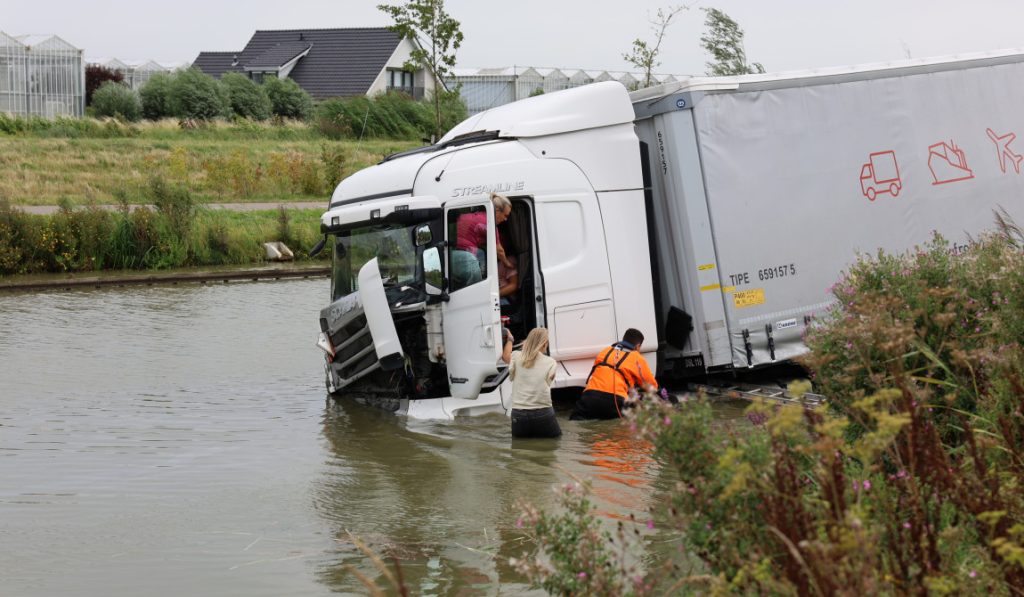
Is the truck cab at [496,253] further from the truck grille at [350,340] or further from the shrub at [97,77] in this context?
the shrub at [97,77]

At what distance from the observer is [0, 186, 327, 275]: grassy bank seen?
24.3 metres

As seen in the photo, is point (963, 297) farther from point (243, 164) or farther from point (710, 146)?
point (243, 164)

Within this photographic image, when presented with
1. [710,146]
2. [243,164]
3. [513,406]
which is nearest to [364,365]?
[513,406]

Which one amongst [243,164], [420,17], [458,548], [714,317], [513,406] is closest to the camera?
[458,548]

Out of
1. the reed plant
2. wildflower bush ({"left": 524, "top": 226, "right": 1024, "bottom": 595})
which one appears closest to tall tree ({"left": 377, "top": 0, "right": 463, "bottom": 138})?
the reed plant

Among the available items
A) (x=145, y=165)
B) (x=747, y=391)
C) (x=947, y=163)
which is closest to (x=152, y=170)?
(x=145, y=165)

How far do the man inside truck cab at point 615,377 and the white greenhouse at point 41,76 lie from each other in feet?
159

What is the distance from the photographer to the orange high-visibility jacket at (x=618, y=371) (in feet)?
36.1

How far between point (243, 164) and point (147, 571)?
1048 inches

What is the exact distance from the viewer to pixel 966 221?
13297 mm

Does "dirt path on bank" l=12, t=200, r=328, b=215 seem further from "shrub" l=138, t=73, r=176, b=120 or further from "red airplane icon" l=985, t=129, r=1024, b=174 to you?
"shrub" l=138, t=73, r=176, b=120

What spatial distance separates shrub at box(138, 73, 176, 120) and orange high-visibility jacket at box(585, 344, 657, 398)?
45.3 meters

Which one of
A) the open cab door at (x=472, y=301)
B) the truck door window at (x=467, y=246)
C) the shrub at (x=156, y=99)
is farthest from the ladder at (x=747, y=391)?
the shrub at (x=156, y=99)

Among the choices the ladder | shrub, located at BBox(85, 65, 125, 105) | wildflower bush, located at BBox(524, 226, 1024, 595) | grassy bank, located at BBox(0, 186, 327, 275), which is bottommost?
wildflower bush, located at BBox(524, 226, 1024, 595)
